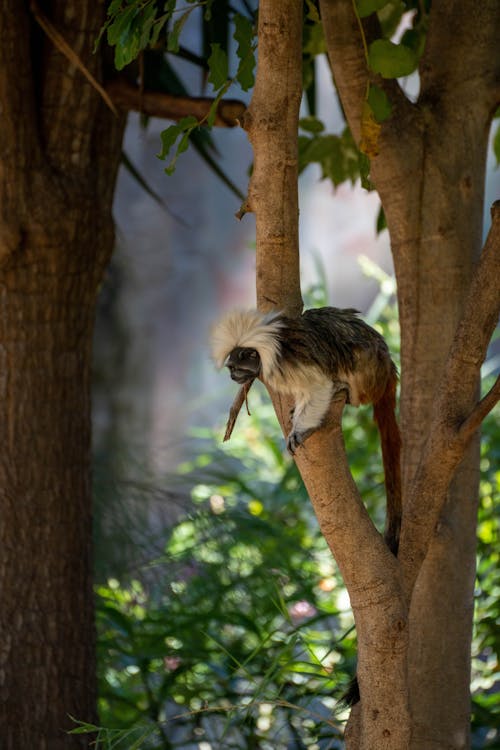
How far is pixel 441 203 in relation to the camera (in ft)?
5.26

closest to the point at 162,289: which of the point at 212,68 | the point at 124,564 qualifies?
the point at 124,564

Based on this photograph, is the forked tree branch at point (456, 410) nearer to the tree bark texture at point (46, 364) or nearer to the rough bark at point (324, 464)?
the rough bark at point (324, 464)

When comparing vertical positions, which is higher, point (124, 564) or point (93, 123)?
point (93, 123)

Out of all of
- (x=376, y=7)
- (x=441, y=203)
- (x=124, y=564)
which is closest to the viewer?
(x=376, y=7)

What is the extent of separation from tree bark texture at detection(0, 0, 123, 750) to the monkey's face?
75 cm

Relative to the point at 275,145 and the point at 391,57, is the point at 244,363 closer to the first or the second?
the point at 275,145

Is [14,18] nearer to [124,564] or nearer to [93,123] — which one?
[93,123]

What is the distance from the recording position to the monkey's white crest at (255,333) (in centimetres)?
120

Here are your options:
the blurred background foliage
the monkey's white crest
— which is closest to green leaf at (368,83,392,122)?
the monkey's white crest

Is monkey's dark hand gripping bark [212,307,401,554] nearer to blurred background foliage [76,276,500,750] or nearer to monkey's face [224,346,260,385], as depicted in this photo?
monkey's face [224,346,260,385]

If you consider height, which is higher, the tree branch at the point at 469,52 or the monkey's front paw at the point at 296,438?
the tree branch at the point at 469,52

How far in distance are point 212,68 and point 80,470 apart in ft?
3.16

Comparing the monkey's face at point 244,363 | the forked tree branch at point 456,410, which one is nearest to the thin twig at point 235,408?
the monkey's face at point 244,363

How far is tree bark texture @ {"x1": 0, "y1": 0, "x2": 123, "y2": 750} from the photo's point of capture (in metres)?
1.83
